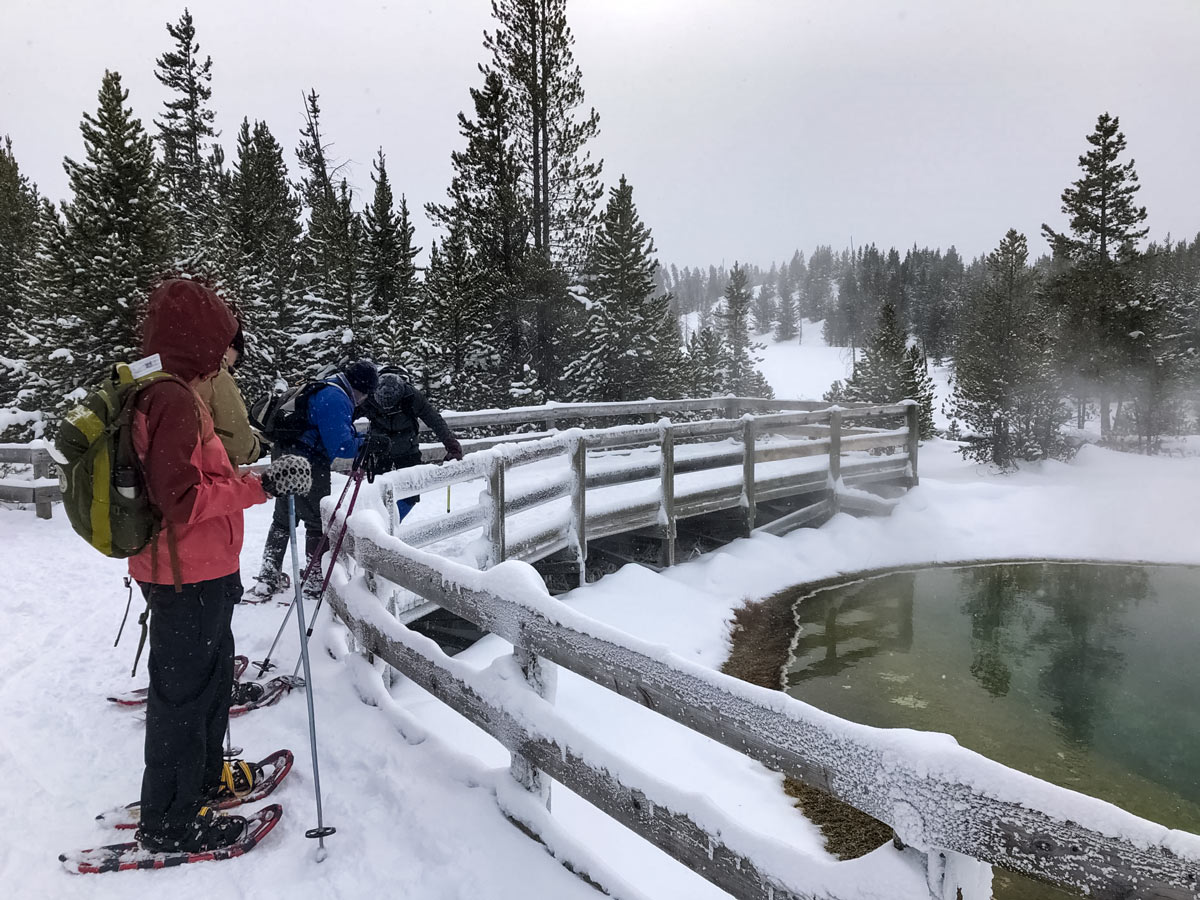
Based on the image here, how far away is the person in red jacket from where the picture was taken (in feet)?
8.63

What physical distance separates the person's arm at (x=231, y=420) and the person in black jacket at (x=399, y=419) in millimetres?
1256

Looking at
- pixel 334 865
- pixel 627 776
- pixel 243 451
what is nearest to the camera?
pixel 627 776

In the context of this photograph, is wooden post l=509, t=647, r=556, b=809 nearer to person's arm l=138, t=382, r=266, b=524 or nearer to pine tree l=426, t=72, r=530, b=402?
person's arm l=138, t=382, r=266, b=524

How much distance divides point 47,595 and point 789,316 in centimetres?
12509

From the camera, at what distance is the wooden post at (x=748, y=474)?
927 cm


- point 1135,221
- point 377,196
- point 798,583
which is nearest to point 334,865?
point 798,583

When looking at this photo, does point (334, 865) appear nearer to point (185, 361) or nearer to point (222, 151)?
point (185, 361)

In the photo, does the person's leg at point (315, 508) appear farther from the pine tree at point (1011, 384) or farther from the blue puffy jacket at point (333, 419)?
the pine tree at point (1011, 384)

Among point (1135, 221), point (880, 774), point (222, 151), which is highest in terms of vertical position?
point (222, 151)

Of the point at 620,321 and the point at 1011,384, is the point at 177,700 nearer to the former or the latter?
the point at 620,321

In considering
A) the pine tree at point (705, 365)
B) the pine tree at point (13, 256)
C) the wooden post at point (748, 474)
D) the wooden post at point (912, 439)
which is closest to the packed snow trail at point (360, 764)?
the wooden post at point (748, 474)

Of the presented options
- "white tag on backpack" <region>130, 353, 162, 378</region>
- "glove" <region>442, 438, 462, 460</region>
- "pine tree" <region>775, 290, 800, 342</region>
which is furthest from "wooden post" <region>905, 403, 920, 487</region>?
"pine tree" <region>775, 290, 800, 342</region>

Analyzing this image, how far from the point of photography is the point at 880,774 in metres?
1.70

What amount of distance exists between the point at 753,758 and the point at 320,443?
13.2ft
